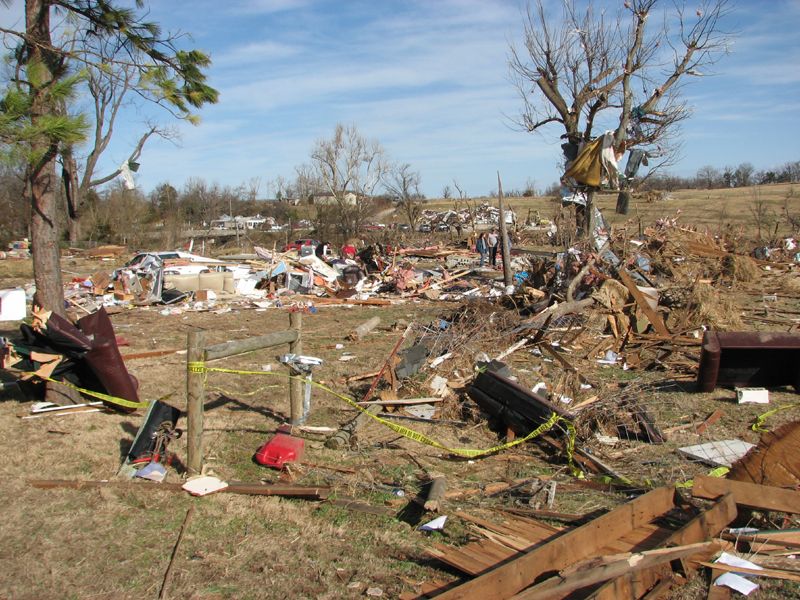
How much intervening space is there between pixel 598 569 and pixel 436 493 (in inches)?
59.4

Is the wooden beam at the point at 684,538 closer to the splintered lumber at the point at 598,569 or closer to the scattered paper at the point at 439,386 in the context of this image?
the splintered lumber at the point at 598,569

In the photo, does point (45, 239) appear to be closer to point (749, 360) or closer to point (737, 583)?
point (737, 583)

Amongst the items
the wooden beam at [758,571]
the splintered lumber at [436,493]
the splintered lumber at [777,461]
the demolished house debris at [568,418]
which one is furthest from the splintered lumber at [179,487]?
the splintered lumber at [777,461]

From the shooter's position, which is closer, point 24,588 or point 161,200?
point 24,588

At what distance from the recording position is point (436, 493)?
14.7 feet

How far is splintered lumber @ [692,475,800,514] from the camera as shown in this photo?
3.95 metres

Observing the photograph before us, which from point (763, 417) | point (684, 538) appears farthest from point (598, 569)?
point (763, 417)

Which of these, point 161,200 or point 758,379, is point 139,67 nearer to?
point 758,379

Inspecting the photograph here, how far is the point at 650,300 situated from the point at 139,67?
8507mm

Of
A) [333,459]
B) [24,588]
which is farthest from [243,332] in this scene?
[24,588]

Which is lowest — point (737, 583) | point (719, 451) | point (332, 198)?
point (719, 451)

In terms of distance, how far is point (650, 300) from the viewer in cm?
1095

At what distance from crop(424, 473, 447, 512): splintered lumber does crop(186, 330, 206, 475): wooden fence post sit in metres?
1.77

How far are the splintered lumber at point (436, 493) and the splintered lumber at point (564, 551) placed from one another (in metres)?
0.82
